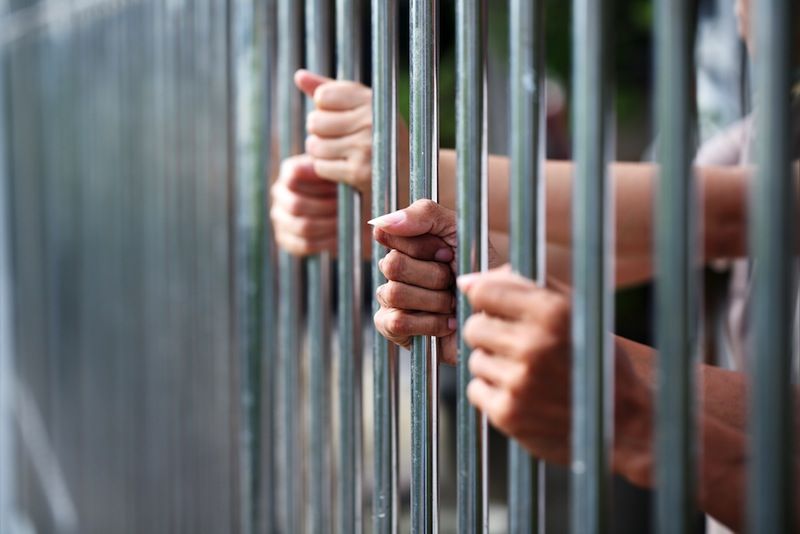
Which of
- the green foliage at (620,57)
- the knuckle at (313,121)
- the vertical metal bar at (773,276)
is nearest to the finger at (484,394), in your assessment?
the vertical metal bar at (773,276)

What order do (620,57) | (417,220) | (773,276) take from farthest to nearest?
(620,57) < (417,220) < (773,276)

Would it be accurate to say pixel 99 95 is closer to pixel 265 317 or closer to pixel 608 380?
pixel 265 317

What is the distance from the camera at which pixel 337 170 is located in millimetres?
1175

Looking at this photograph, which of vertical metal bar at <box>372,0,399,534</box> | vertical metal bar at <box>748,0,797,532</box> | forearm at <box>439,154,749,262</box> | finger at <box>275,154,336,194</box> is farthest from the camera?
forearm at <box>439,154,749,262</box>

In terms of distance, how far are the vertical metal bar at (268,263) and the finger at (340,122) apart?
26 cm

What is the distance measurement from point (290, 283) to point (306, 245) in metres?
0.08

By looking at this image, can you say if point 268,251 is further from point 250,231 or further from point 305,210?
point 305,210

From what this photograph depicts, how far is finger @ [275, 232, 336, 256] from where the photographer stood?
1287 mm

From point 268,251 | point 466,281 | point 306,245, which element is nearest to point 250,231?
point 268,251

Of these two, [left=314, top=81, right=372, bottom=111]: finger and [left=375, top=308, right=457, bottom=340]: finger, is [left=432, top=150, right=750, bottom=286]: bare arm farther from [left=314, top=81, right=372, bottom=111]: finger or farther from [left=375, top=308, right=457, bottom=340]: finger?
[left=375, top=308, right=457, bottom=340]: finger

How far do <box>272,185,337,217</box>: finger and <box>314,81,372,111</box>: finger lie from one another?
0.17m

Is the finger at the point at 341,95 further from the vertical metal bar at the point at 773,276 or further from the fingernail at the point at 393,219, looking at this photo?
the vertical metal bar at the point at 773,276

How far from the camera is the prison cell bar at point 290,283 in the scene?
132cm

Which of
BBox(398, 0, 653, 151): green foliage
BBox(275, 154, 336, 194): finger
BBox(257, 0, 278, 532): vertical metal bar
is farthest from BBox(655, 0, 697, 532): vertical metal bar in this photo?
BBox(398, 0, 653, 151): green foliage
